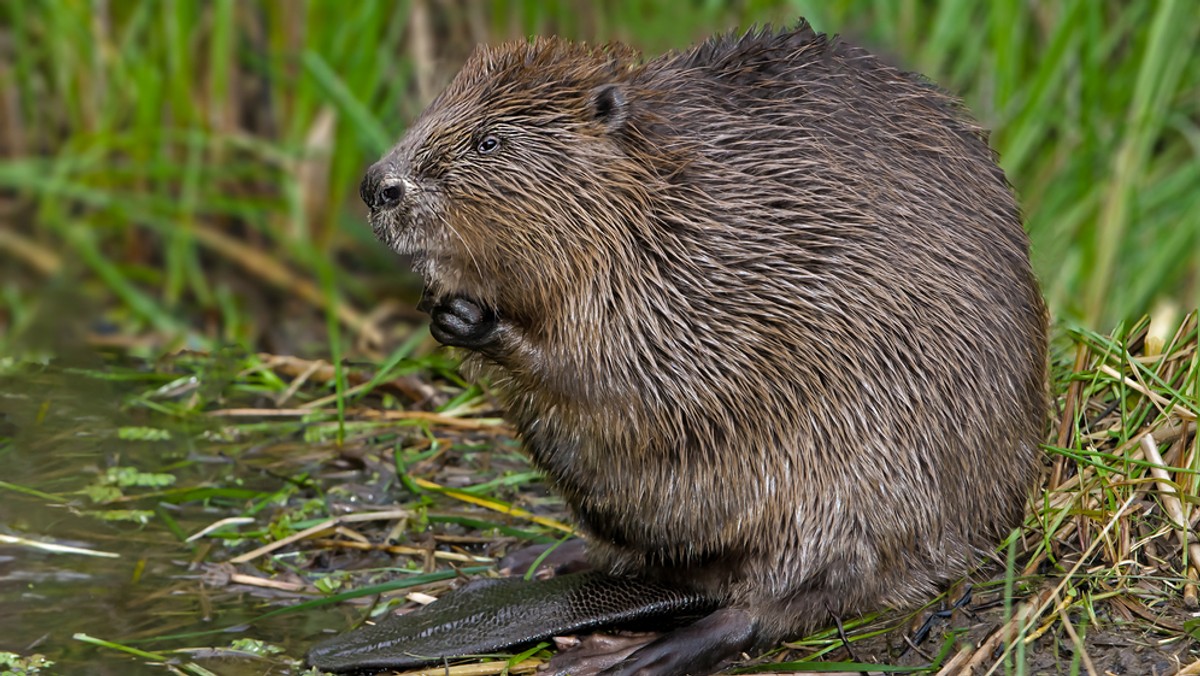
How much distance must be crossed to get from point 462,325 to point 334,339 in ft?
2.93

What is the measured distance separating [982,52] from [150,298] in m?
2.95

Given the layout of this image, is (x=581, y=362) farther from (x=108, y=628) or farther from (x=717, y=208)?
(x=108, y=628)

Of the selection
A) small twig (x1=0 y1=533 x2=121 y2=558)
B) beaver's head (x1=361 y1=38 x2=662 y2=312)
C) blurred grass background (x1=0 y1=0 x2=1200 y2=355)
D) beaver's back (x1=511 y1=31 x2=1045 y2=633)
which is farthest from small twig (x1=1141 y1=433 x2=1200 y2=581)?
blurred grass background (x1=0 y1=0 x2=1200 y2=355)

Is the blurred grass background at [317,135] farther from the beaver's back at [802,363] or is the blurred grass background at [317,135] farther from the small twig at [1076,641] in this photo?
the small twig at [1076,641]

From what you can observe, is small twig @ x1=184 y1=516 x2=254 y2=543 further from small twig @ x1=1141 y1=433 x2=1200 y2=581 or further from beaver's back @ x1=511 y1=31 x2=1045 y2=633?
small twig @ x1=1141 y1=433 x2=1200 y2=581

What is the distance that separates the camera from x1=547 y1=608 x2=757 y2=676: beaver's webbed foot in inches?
96.3

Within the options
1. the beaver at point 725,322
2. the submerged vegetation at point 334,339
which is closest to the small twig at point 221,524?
the submerged vegetation at point 334,339

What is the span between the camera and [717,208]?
2.55m

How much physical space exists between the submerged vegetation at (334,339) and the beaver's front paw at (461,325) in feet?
1.72

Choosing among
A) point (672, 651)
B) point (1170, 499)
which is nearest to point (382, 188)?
point (672, 651)

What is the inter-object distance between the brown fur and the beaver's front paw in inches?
1.1

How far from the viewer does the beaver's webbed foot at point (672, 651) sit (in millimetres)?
2445

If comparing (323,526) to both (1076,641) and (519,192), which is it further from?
(1076,641)

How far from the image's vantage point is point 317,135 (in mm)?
5273
